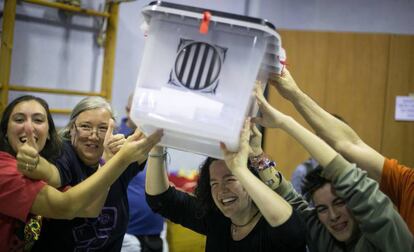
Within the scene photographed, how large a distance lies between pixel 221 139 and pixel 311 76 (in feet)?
7.94

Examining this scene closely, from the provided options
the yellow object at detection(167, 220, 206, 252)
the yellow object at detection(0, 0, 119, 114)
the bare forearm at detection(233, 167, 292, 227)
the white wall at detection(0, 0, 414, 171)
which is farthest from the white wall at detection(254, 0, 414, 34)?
the bare forearm at detection(233, 167, 292, 227)

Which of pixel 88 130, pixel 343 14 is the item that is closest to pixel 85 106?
pixel 88 130

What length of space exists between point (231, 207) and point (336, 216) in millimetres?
283

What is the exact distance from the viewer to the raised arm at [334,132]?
1.23 meters

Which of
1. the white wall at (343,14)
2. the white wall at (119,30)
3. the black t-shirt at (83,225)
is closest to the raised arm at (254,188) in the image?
the black t-shirt at (83,225)

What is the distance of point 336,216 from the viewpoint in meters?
1.17

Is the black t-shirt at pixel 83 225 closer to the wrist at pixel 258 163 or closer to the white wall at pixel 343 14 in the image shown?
the wrist at pixel 258 163

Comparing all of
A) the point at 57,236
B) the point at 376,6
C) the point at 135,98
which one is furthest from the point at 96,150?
the point at 376,6

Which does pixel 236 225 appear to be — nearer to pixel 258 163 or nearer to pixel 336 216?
Result: pixel 258 163

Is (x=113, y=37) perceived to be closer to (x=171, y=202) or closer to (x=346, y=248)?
(x=171, y=202)

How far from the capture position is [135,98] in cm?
100

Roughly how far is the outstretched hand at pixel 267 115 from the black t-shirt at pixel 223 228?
8.9 inches

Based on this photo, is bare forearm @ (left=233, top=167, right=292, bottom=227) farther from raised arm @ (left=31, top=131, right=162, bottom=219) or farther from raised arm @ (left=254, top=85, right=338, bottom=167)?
raised arm @ (left=31, top=131, right=162, bottom=219)

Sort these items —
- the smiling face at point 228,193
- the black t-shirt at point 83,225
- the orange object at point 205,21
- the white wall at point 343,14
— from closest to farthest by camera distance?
1. the orange object at point 205,21
2. the smiling face at point 228,193
3. the black t-shirt at point 83,225
4. the white wall at point 343,14
